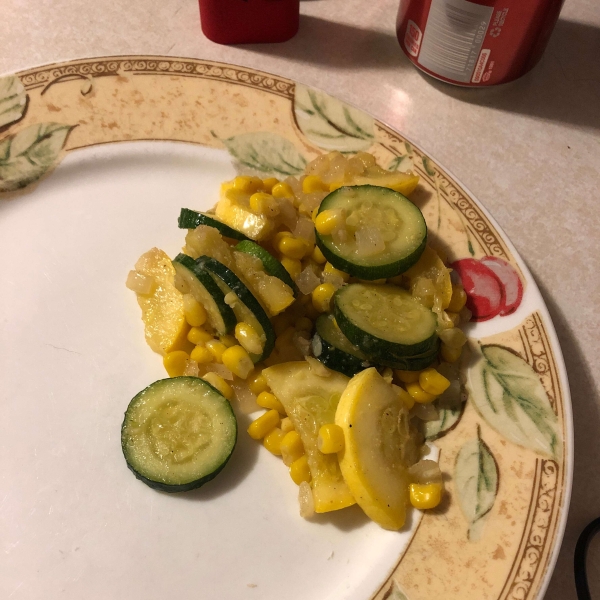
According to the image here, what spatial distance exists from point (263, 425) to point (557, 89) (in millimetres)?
2223

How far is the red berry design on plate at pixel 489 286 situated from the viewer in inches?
72.4

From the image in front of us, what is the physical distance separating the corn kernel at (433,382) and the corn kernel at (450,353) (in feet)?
0.27

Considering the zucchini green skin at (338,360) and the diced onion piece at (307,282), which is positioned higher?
the diced onion piece at (307,282)

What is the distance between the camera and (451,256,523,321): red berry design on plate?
184cm

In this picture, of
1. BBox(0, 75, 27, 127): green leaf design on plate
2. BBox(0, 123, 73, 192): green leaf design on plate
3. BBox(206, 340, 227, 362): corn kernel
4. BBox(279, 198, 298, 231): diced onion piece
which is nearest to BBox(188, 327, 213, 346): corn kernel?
BBox(206, 340, 227, 362): corn kernel

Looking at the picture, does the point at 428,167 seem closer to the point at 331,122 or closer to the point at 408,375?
the point at 331,122

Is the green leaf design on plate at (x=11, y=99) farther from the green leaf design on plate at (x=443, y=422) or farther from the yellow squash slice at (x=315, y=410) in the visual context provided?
the green leaf design on plate at (x=443, y=422)

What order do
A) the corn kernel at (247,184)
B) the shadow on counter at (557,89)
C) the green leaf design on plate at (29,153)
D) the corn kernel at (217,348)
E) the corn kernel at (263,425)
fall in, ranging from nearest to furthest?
the corn kernel at (263,425) → the corn kernel at (217,348) → the corn kernel at (247,184) → the green leaf design on plate at (29,153) → the shadow on counter at (557,89)

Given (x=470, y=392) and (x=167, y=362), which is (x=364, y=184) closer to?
(x=470, y=392)

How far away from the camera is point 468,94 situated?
2.62m

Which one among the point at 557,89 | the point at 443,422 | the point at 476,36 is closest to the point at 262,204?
the point at 443,422

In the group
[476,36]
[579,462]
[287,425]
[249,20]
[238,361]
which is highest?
[476,36]

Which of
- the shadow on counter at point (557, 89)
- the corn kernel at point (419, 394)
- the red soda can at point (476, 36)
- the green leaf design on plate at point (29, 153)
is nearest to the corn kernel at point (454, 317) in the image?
the corn kernel at point (419, 394)

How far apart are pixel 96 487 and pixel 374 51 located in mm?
2327
